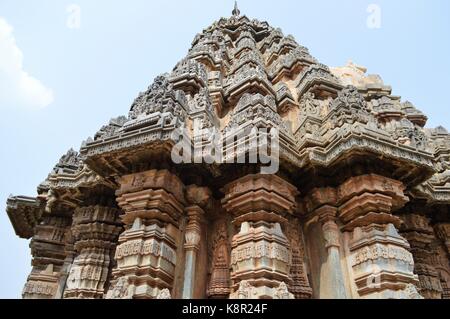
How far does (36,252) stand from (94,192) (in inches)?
A: 75.5

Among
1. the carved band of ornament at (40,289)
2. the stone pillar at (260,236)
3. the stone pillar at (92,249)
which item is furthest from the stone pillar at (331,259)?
the carved band of ornament at (40,289)

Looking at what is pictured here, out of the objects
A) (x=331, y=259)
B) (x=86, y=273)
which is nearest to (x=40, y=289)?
(x=86, y=273)

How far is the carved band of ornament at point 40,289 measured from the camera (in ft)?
21.0

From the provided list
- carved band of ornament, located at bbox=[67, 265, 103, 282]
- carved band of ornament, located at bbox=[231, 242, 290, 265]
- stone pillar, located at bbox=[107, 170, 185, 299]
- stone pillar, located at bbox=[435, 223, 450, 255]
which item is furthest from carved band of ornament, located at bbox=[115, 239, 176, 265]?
stone pillar, located at bbox=[435, 223, 450, 255]

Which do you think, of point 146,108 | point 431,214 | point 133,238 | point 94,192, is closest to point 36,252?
point 94,192

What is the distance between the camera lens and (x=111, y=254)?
243 inches

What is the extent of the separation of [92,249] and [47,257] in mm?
1603

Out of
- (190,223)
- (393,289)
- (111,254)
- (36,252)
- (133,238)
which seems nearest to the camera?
(393,289)

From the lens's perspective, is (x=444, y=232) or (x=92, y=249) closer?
(x=92, y=249)

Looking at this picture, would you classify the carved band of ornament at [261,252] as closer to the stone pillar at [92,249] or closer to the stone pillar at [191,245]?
the stone pillar at [191,245]

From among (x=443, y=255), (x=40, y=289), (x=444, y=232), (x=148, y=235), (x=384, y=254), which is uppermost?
(x=444, y=232)

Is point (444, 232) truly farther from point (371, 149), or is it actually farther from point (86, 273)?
point (86, 273)

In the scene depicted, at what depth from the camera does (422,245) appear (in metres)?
6.48

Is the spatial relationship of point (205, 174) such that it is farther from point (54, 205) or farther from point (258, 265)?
point (54, 205)
